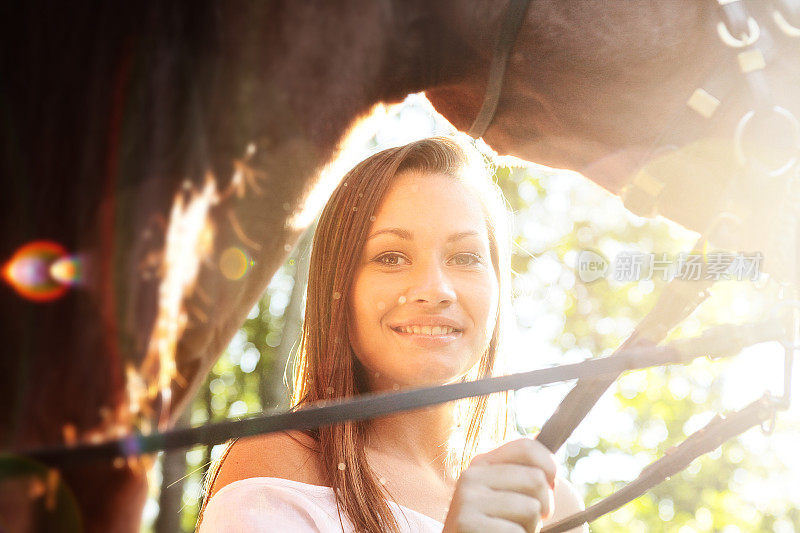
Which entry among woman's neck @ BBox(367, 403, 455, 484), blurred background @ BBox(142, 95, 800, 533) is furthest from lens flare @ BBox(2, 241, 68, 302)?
blurred background @ BBox(142, 95, 800, 533)

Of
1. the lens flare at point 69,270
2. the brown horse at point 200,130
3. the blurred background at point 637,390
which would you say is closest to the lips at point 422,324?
the brown horse at point 200,130

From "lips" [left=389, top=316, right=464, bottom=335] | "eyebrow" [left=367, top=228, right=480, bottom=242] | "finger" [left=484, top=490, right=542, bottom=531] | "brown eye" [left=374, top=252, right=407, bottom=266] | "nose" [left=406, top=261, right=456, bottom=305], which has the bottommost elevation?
"finger" [left=484, top=490, right=542, bottom=531]

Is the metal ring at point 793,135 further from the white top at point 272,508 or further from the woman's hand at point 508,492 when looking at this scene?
the white top at point 272,508

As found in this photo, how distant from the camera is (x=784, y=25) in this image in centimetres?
115

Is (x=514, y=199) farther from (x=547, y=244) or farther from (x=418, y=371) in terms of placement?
(x=418, y=371)

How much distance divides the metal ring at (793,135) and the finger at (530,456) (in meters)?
0.60

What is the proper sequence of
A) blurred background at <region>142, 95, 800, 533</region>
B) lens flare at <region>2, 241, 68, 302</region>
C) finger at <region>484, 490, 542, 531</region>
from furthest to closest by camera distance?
blurred background at <region>142, 95, 800, 533</region>
finger at <region>484, 490, 542, 531</region>
lens flare at <region>2, 241, 68, 302</region>

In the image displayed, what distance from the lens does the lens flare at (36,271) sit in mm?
822

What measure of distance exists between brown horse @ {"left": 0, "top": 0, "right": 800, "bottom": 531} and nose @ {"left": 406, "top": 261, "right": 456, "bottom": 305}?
1.37 feet

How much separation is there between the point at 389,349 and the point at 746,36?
3.06 feet

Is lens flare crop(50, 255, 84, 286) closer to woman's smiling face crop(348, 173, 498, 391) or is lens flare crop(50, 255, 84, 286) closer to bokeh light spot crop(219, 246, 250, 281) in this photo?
bokeh light spot crop(219, 246, 250, 281)

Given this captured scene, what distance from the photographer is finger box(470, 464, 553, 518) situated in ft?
3.75

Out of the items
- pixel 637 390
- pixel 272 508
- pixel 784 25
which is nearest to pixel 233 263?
pixel 272 508

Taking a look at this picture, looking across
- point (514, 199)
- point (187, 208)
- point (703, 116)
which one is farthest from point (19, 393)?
point (514, 199)
